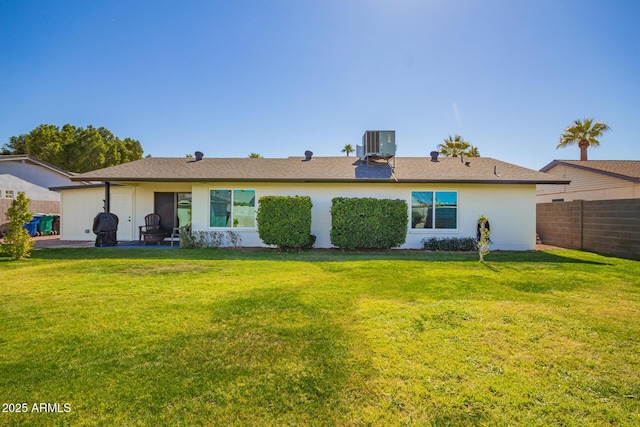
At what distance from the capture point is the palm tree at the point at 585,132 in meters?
23.4

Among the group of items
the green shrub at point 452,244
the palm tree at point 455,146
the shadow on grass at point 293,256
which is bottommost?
the shadow on grass at point 293,256

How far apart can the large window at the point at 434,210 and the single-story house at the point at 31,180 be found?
19.7 m

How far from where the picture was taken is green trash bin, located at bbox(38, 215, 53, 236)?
1596 cm

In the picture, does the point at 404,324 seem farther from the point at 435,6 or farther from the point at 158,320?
the point at 435,6

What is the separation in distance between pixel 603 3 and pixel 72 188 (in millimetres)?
20361

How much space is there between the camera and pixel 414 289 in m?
5.54

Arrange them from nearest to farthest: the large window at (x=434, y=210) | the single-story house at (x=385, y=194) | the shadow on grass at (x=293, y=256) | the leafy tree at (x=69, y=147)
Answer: the shadow on grass at (x=293, y=256) → the single-story house at (x=385, y=194) → the large window at (x=434, y=210) → the leafy tree at (x=69, y=147)

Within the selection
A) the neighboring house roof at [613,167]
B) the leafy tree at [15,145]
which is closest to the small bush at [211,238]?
the neighboring house roof at [613,167]

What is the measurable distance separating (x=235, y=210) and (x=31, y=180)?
1925 centimetres

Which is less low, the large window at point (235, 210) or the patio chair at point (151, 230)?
the large window at point (235, 210)

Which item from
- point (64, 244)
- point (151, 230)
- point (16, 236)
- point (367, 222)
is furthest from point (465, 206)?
point (64, 244)

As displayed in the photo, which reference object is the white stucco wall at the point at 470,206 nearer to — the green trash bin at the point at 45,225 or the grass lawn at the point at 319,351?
the grass lawn at the point at 319,351

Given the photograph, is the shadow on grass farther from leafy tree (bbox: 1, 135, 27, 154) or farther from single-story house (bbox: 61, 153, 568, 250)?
leafy tree (bbox: 1, 135, 27, 154)

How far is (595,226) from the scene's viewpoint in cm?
1094
